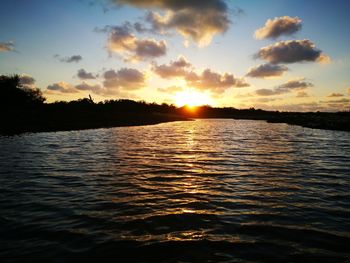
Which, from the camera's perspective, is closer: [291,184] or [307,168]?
[291,184]

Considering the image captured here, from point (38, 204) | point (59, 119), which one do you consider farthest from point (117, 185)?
point (59, 119)

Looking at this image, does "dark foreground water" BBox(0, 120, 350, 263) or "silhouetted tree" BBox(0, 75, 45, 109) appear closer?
"dark foreground water" BBox(0, 120, 350, 263)

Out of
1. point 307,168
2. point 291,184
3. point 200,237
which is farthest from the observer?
point 307,168

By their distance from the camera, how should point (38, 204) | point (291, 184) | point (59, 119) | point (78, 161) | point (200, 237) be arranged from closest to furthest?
point (200, 237), point (38, 204), point (291, 184), point (78, 161), point (59, 119)

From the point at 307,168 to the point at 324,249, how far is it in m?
12.8

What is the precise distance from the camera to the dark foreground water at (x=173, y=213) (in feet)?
25.9

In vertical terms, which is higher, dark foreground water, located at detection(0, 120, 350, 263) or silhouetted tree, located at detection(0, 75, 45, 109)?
silhouetted tree, located at detection(0, 75, 45, 109)

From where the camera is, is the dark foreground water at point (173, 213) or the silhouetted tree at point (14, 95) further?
the silhouetted tree at point (14, 95)

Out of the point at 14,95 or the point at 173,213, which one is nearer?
the point at 173,213

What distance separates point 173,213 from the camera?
1077 centimetres

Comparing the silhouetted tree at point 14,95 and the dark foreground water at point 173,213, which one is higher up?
the silhouetted tree at point 14,95

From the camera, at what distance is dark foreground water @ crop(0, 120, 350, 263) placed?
7.89 meters

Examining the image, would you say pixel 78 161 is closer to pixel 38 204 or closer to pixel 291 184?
pixel 38 204

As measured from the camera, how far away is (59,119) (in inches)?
2493
